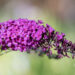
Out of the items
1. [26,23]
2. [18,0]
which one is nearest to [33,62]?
[26,23]

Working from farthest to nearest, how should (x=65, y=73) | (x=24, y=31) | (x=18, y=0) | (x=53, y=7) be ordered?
(x=18, y=0), (x=53, y=7), (x=65, y=73), (x=24, y=31)

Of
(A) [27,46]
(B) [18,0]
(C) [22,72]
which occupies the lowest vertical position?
(C) [22,72]

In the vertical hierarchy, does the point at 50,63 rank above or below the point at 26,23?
below

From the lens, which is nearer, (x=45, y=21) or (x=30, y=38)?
(x=30, y=38)

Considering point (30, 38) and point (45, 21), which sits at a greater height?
point (45, 21)

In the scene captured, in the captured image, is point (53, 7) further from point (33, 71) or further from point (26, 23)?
point (26, 23)

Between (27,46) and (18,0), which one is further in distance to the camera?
(18,0)

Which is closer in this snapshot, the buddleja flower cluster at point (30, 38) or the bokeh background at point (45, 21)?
the buddleja flower cluster at point (30, 38)

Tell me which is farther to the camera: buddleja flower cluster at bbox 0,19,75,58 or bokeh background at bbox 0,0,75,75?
bokeh background at bbox 0,0,75,75
